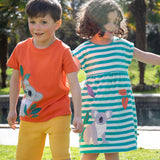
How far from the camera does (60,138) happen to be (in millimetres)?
2188

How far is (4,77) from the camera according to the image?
17.3 meters

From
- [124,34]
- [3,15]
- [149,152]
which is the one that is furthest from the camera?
[3,15]

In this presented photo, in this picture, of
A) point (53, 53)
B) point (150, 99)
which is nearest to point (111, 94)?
point (53, 53)

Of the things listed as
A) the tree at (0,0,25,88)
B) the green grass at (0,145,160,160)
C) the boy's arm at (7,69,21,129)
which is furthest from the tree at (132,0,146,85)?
the boy's arm at (7,69,21,129)

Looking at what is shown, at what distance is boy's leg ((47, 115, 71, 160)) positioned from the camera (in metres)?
2.18

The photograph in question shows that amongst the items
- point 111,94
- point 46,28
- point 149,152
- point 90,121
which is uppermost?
point 46,28

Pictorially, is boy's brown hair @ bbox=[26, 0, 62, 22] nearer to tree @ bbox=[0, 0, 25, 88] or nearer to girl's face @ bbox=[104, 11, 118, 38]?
girl's face @ bbox=[104, 11, 118, 38]

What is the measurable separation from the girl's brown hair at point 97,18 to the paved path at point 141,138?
1972mm

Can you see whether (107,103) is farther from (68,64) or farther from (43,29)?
(43,29)

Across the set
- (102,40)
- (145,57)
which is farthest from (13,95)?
(145,57)

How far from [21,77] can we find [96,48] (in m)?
0.58

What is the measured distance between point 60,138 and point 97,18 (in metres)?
0.92

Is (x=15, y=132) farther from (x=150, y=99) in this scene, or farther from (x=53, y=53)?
(x=150, y=99)

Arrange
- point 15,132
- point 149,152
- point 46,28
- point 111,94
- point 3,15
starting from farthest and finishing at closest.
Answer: point 3,15
point 15,132
point 149,152
point 111,94
point 46,28
